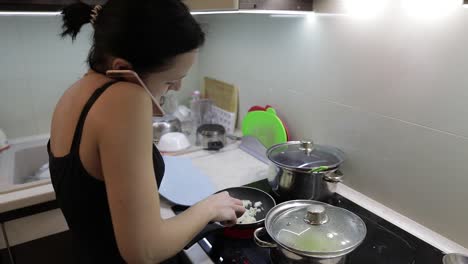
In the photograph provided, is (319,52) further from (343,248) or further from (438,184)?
(343,248)

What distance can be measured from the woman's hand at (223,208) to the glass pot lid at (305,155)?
256 millimetres

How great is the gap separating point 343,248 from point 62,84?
147 cm

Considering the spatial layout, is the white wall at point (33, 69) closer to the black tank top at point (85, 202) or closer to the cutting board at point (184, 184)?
the cutting board at point (184, 184)

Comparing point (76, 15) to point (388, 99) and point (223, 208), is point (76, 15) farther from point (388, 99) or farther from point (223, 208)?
point (388, 99)

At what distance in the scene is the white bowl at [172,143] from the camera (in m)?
1.45

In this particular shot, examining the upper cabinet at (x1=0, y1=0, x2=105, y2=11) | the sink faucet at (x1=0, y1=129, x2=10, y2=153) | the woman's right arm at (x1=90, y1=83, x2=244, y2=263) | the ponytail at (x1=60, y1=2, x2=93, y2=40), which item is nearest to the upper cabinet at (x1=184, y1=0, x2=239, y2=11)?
the upper cabinet at (x1=0, y1=0, x2=105, y2=11)

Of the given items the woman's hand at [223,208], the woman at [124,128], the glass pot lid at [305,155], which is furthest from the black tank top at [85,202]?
the glass pot lid at [305,155]

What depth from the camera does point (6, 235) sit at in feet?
3.57

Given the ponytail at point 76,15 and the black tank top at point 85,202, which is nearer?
the black tank top at point 85,202

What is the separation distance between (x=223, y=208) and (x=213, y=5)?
2.00 feet

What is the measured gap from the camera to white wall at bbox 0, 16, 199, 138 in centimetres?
145

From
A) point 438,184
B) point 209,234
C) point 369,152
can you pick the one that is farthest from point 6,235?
point 438,184

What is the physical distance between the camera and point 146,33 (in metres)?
0.57

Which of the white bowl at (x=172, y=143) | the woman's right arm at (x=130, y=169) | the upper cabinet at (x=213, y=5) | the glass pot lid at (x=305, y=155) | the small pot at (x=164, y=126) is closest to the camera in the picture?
the woman's right arm at (x=130, y=169)
